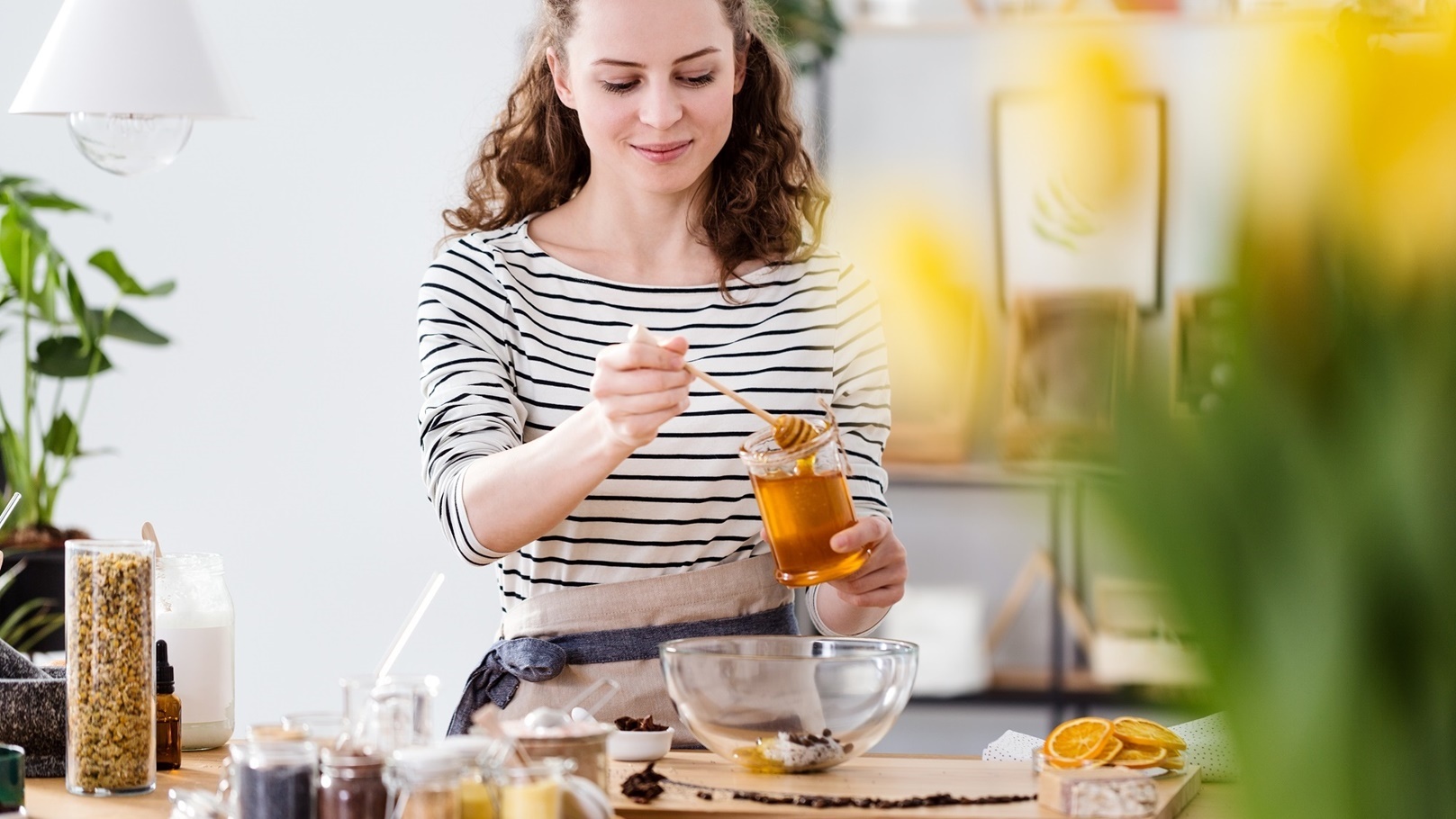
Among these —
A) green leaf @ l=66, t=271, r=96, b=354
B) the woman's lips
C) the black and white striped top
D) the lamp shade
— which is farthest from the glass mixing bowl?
green leaf @ l=66, t=271, r=96, b=354

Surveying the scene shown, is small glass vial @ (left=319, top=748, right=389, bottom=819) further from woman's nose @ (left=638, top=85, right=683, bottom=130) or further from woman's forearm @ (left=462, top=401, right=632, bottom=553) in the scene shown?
woman's nose @ (left=638, top=85, right=683, bottom=130)

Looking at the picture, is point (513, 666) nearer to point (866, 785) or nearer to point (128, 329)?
point (866, 785)

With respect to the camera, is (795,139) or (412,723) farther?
(795,139)

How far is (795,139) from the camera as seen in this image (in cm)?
193

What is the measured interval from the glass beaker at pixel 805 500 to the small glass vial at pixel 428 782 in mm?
441

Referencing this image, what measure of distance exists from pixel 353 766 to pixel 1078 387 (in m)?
0.87

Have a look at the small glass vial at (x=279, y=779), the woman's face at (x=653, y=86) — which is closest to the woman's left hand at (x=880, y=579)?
the woman's face at (x=653, y=86)

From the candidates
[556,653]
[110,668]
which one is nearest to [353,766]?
[110,668]

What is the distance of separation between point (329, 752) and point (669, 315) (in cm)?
87

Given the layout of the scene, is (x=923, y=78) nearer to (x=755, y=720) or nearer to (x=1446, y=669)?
(x=755, y=720)

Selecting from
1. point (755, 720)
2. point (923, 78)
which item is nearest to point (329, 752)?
point (755, 720)

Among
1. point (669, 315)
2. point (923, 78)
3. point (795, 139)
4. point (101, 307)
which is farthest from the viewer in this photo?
point (923, 78)

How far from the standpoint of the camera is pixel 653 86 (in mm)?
1639

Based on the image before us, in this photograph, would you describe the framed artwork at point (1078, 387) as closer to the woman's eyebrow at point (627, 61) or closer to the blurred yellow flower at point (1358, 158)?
the blurred yellow flower at point (1358, 158)
